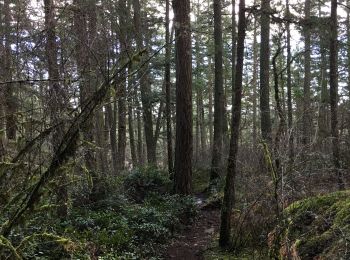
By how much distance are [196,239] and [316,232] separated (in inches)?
152

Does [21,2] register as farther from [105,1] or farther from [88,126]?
[88,126]

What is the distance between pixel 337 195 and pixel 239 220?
2.04 m

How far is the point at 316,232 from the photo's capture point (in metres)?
5.99

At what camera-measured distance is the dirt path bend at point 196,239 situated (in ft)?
27.2

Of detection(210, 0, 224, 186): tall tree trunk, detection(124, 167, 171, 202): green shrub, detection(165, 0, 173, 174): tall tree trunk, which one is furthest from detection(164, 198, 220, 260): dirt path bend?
detection(165, 0, 173, 174): tall tree trunk

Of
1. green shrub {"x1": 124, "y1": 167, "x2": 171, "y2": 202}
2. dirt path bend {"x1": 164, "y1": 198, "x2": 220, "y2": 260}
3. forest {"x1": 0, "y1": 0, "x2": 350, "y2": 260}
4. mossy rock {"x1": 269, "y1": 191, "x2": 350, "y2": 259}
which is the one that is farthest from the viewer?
green shrub {"x1": 124, "y1": 167, "x2": 171, "y2": 202}

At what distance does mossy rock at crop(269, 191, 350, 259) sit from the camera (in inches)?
193

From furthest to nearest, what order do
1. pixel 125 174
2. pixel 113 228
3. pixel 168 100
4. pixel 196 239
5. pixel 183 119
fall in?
1. pixel 168 100
2. pixel 125 174
3. pixel 183 119
4. pixel 196 239
5. pixel 113 228

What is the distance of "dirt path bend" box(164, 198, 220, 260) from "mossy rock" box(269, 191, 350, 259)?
2.37 m

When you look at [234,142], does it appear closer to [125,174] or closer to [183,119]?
[183,119]

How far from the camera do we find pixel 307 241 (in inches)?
236

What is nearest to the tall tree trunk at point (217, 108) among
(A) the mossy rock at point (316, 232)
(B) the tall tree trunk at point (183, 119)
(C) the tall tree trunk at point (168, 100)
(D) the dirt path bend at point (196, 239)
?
(C) the tall tree trunk at point (168, 100)

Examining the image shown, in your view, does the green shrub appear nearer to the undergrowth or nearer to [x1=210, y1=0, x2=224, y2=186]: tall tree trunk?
the undergrowth

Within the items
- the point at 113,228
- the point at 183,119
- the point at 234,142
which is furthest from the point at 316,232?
the point at 183,119
